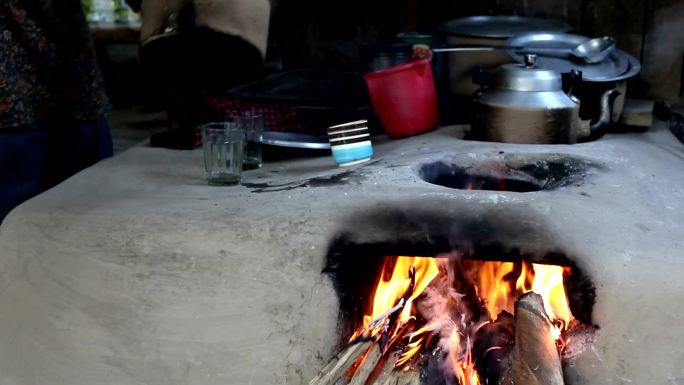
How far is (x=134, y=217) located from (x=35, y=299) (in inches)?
16.0

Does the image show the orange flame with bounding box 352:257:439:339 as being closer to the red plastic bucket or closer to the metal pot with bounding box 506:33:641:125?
the red plastic bucket

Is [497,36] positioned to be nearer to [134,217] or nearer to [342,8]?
[342,8]

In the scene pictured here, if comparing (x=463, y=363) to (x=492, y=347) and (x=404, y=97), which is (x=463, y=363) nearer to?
(x=492, y=347)

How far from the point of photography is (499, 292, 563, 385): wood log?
1.98m

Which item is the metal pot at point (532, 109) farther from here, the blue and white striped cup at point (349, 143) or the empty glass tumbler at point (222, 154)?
the empty glass tumbler at point (222, 154)

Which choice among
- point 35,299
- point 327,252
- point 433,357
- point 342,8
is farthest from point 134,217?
point 342,8

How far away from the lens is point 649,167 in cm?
278

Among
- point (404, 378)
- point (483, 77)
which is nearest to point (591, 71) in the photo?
point (483, 77)

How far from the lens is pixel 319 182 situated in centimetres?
272

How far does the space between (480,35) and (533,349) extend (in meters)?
1.91

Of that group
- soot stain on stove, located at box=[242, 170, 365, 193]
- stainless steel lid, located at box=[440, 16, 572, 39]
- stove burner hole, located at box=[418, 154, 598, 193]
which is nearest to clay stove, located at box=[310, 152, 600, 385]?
stove burner hole, located at box=[418, 154, 598, 193]

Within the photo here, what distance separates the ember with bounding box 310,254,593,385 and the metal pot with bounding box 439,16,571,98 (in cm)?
140

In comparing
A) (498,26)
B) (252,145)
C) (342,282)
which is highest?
(498,26)

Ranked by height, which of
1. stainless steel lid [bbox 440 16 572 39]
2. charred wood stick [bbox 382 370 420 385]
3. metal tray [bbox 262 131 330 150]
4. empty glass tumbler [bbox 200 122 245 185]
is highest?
stainless steel lid [bbox 440 16 572 39]
